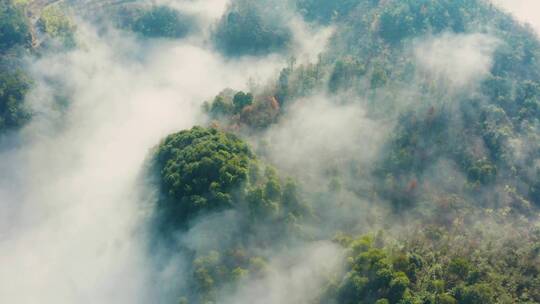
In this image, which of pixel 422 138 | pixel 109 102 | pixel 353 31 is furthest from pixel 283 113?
pixel 109 102

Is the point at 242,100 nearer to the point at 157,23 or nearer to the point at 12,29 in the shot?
the point at 157,23

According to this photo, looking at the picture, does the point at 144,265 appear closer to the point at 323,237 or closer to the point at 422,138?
the point at 323,237

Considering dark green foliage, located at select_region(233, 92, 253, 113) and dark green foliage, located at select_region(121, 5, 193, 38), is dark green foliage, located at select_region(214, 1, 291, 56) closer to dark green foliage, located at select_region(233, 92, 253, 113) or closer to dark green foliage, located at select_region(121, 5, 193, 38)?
dark green foliage, located at select_region(121, 5, 193, 38)

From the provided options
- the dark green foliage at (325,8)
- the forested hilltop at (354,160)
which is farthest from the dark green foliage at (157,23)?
the dark green foliage at (325,8)

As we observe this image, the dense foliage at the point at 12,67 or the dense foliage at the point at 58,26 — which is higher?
the dense foliage at the point at 58,26

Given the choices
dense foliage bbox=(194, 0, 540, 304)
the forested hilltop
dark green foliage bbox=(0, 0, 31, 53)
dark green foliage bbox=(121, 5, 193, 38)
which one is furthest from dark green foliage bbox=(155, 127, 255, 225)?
dark green foliage bbox=(0, 0, 31, 53)

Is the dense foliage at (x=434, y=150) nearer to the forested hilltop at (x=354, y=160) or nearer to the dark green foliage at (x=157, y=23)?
the forested hilltop at (x=354, y=160)
